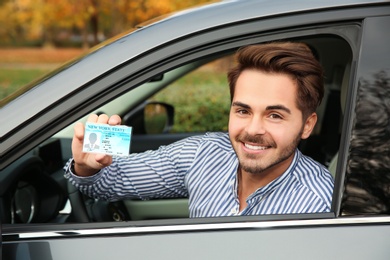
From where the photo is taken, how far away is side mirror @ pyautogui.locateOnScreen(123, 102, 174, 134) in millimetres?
3871

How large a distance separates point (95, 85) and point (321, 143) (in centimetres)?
222

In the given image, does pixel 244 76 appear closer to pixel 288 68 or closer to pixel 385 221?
→ pixel 288 68

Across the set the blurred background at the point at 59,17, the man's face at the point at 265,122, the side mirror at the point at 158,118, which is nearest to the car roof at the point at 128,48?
the man's face at the point at 265,122

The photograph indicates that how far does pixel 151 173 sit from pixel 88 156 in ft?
1.33

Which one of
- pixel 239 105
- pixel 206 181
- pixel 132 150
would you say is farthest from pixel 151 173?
pixel 132 150

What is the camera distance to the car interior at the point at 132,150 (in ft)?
7.50

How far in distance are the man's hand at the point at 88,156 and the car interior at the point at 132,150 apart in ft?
0.59

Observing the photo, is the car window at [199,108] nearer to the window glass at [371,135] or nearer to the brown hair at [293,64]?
the brown hair at [293,64]

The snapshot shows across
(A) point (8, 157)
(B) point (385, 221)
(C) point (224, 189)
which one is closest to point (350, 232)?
(B) point (385, 221)

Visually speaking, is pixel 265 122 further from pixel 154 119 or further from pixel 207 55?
pixel 154 119

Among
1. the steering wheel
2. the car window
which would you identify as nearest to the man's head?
the steering wheel

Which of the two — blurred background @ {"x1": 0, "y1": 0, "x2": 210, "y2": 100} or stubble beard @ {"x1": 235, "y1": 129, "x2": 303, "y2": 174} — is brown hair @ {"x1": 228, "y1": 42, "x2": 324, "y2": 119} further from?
blurred background @ {"x1": 0, "y1": 0, "x2": 210, "y2": 100}

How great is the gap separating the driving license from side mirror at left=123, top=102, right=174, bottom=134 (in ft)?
6.47

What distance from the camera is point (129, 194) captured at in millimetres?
2314
